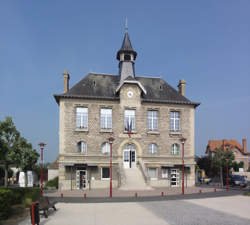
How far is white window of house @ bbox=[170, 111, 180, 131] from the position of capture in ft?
93.7

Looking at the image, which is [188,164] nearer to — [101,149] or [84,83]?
[101,149]

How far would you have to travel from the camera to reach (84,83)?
2862 cm

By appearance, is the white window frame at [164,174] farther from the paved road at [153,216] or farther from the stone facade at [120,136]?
the paved road at [153,216]

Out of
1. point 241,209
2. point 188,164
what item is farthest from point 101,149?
point 241,209

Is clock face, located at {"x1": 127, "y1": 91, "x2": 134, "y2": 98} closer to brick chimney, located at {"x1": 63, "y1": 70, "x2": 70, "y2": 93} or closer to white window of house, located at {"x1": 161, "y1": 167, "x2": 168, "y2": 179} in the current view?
brick chimney, located at {"x1": 63, "y1": 70, "x2": 70, "y2": 93}

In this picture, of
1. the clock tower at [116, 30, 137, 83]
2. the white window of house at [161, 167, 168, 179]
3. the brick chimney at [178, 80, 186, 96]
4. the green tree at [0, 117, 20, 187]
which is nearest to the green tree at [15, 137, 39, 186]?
the green tree at [0, 117, 20, 187]

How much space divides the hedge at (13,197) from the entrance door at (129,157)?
13.3 m

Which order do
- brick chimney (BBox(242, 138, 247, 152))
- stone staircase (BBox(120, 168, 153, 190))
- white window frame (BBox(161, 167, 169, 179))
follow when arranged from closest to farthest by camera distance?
1. stone staircase (BBox(120, 168, 153, 190))
2. white window frame (BBox(161, 167, 169, 179))
3. brick chimney (BBox(242, 138, 247, 152))

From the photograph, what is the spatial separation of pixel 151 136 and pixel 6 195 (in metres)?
19.2

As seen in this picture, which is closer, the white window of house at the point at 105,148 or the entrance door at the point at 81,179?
the entrance door at the point at 81,179

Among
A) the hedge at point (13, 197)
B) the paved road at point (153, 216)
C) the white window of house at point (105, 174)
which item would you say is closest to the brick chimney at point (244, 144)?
the white window of house at point (105, 174)

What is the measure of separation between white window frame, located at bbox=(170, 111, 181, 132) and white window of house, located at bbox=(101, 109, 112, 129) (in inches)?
275

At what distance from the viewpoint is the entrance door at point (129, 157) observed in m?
26.9

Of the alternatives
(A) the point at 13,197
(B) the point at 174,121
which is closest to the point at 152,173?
(B) the point at 174,121
